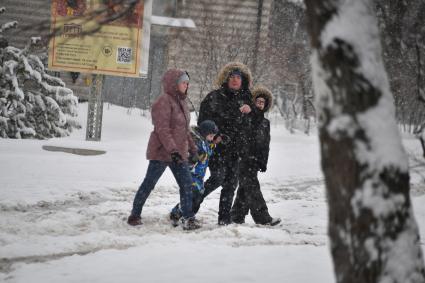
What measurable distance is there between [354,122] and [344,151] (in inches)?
5.4

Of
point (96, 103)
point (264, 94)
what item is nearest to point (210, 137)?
point (264, 94)

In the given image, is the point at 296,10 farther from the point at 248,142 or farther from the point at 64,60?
the point at 248,142

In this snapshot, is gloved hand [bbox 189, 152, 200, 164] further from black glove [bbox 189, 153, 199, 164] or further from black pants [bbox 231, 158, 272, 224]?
black pants [bbox 231, 158, 272, 224]

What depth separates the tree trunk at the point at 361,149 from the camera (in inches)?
85.7

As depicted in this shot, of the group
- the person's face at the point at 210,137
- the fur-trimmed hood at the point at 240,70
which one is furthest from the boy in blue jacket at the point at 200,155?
the fur-trimmed hood at the point at 240,70

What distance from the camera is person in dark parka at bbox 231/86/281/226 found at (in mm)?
5887

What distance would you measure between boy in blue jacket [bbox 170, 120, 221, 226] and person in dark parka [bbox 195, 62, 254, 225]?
125 mm

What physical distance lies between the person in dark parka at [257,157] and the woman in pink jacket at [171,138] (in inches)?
32.6

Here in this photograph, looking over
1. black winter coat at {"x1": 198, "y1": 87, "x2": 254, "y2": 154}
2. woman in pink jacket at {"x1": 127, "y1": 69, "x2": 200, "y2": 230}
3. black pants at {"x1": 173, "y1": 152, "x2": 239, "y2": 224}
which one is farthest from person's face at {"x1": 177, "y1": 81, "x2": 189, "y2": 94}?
black pants at {"x1": 173, "y1": 152, "x2": 239, "y2": 224}

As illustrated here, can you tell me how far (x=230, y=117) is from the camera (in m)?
5.81

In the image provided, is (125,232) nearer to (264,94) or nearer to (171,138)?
(171,138)

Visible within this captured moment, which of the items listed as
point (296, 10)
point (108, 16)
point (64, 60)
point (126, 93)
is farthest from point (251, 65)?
point (108, 16)

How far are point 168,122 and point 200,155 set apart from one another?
0.65 metres

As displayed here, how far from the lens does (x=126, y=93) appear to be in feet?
63.9
